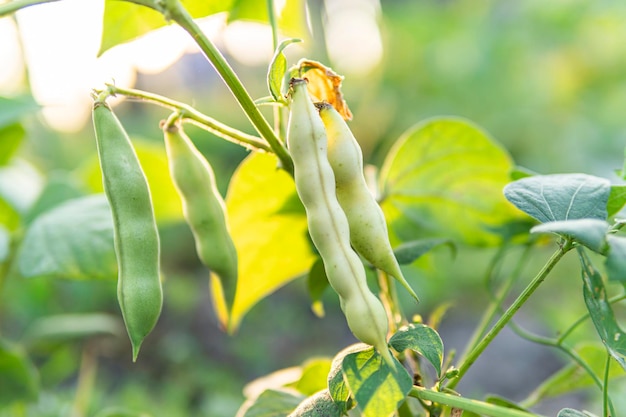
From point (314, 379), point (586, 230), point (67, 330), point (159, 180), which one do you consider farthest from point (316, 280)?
point (67, 330)

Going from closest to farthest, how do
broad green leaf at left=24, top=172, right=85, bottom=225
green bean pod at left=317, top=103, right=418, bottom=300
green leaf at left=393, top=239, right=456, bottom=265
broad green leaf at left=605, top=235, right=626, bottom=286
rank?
1. broad green leaf at left=605, top=235, right=626, bottom=286
2. green bean pod at left=317, top=103, right=418, bottom=300
3. green leaf at left=393, top=239, right=456, bottom=265
4. broad green leaf at left=24, top=172, right=85, bottom=225

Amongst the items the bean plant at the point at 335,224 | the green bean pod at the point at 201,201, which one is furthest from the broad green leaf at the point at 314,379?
the green bean pod at the point at 201,201

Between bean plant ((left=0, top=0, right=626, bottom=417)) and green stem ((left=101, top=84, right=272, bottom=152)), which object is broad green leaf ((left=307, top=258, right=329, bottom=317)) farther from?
green stem ((left=101, top=84, right=272, bottom=152))

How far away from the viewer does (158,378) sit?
6.69 feet

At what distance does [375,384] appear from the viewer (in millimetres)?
369

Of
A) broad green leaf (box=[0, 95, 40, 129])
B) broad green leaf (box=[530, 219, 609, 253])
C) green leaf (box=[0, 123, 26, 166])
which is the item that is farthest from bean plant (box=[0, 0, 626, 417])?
green leaf (box=[0, 123, 26, 166])

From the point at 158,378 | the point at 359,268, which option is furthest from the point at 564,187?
the point at 158,378

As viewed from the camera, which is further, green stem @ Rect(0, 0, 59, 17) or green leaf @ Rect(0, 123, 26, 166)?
green leaf @ Rect(0, 123, 26, 166)

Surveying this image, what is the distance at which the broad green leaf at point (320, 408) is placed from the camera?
15.7 inches

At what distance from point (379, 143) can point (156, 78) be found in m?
1.99

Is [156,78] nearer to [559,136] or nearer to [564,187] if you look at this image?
[559,136]

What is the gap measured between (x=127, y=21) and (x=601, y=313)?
18.0 inches

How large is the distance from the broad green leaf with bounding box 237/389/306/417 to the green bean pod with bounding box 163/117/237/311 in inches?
4.2

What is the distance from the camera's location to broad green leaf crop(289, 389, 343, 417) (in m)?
0.40
